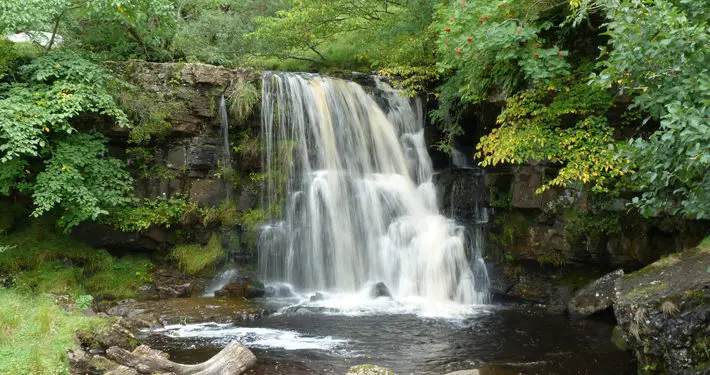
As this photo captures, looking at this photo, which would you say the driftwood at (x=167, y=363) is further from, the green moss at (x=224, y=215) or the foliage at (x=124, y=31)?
the foliage at (x=124, y=31)

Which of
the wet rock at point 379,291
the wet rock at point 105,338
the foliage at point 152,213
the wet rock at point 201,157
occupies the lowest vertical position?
the wet rock at point 105,338

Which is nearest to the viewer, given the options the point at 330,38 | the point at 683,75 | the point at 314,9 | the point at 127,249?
the point at 683,75

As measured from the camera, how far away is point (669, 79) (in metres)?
5.20

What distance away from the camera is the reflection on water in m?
7.55

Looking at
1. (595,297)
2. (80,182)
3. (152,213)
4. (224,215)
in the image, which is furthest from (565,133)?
(80,182)

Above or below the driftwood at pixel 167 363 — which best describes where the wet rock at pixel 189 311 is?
above

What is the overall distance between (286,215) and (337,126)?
8.86 feet

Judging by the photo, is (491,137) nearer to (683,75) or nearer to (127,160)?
(683,75)

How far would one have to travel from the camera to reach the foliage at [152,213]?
473 inches

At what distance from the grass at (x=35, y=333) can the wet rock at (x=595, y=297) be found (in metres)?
8.29

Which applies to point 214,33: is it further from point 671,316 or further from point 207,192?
point 671,316

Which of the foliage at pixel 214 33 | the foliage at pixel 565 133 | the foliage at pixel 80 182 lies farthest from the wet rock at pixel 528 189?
the foliage at pixel 214 33

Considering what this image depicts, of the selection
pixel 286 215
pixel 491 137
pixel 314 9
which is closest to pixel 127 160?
pixel 286 215

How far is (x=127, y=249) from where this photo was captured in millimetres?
12578
